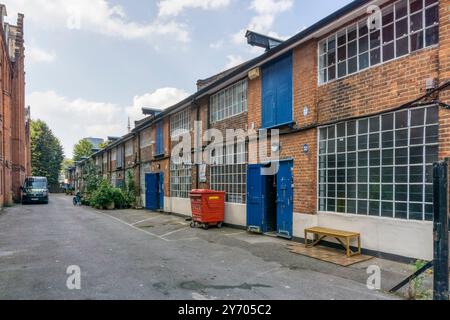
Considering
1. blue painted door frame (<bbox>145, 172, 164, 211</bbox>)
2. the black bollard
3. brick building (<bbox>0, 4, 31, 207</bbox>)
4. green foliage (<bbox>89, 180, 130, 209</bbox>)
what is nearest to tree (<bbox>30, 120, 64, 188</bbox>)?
brick building (<bbox>0, 4, 31, 207</bbox>)

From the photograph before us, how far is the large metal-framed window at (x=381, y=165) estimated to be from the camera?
A: 6.16 m

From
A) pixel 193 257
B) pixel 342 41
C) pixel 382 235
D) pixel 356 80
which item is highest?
pixel 342 41

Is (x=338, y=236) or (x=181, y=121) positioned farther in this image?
(x=181, y=121)

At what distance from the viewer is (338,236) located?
714 centimetres

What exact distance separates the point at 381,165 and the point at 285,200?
10.6 feet

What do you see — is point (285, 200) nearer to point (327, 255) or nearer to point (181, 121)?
point (327, 255)

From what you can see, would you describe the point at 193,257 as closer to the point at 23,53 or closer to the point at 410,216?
the point at 410,216

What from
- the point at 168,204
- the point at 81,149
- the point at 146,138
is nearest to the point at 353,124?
the point at 168,204

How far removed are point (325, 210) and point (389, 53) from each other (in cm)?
401

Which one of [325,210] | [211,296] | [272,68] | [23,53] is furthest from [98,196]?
[23,53]

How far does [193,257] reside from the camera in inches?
290

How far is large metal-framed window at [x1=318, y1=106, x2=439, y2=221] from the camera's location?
616 centimetres
